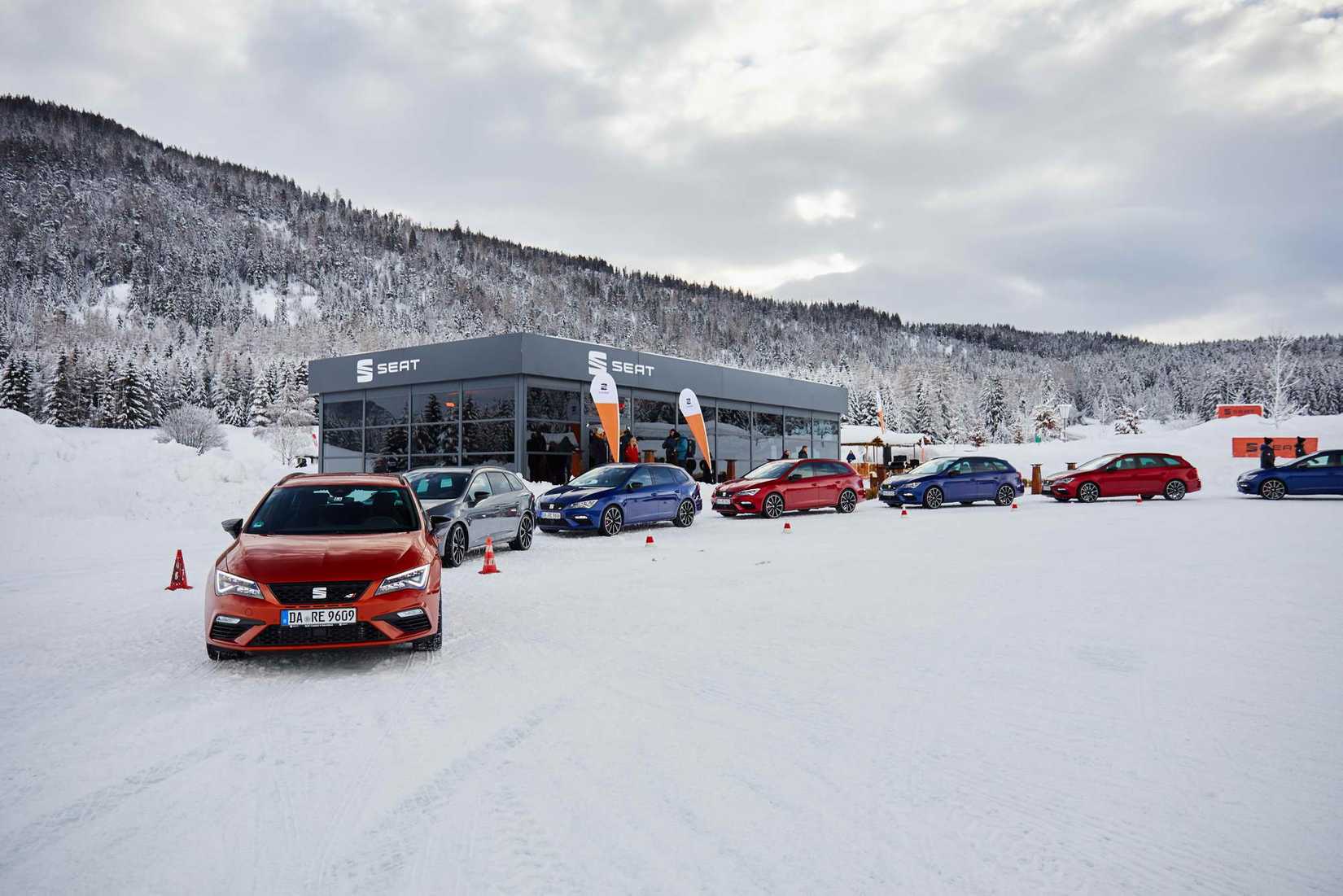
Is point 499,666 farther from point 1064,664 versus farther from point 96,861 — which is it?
point 1064,664

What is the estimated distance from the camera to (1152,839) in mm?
3121

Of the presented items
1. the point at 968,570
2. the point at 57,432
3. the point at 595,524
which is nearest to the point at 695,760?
the point at 968,570

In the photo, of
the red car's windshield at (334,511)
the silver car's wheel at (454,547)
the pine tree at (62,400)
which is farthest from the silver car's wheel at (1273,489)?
the pine tree at (62,400)

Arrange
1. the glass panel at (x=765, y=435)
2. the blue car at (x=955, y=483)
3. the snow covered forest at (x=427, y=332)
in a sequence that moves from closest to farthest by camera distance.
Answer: the blue car at (x=955, y=483) < the glass panel at (x=765, y=435) < the snow covered forest at (x=427, y=332)

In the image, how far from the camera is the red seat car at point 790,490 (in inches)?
783

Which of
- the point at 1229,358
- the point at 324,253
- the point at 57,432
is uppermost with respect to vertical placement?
the point at 324,253

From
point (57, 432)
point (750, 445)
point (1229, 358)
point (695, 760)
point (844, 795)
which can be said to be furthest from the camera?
point (1229, 358)

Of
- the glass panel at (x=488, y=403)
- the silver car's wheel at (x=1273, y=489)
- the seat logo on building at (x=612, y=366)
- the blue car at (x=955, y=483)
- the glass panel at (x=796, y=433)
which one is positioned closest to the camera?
the blue car at (x=955, y=483)

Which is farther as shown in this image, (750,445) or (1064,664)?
(750,445)

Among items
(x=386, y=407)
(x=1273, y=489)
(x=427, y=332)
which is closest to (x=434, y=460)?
(x=386, y=407)

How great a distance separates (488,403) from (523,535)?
13.5 meters

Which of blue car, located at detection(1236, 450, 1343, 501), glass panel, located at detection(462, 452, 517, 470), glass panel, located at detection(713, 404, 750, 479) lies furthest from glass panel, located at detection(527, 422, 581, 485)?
blue car, located at detection(1236, 450, 1343, 501)

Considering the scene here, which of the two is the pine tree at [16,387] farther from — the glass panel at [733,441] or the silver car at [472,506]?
the silver car at [472,506]

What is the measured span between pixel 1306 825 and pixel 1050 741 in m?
1.16
